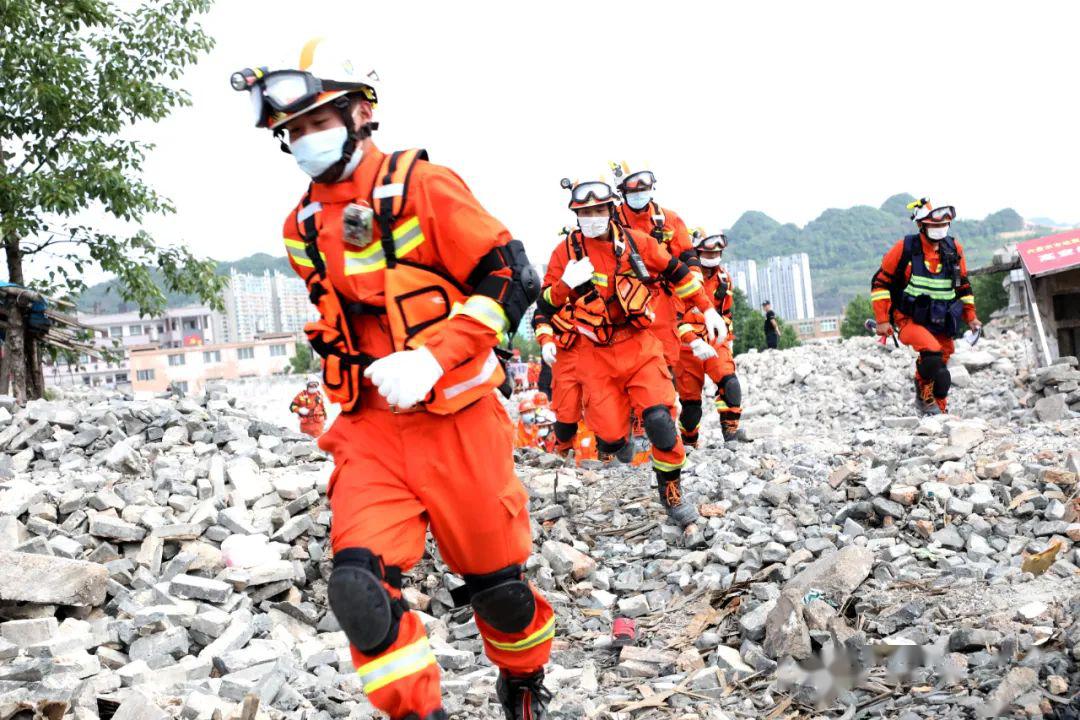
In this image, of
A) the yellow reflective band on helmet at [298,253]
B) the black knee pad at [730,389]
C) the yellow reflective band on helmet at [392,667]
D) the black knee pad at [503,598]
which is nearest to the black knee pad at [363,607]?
the yellow reflective band on helmet at [392,667]

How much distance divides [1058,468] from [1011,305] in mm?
20844


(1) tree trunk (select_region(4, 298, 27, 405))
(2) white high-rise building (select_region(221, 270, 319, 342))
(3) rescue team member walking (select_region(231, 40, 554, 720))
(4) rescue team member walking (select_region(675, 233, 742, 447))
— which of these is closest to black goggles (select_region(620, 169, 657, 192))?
(4) rescue team member walking (select_region(675, 233, 742, 447))

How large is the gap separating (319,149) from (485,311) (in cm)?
79

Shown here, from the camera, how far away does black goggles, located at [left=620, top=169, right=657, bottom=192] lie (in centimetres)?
905

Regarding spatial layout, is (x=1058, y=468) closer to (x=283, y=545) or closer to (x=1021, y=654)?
(x=1021, y=654)

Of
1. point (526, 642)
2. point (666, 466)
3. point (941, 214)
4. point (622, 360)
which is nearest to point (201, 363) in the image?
point (941, 214)

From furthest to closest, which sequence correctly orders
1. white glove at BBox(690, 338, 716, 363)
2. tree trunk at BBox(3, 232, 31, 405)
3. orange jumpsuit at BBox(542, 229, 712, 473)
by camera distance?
tree trunk at BBox(3, 232, 31, 405) → white glove at BBox(690, 338, 716, 363) → orange jumpsuit at BBox(542, 229, 712, 473)

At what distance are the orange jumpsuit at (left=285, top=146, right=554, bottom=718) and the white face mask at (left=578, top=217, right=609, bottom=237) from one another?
3.72m

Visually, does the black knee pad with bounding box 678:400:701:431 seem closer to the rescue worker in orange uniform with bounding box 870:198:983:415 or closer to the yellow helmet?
the rescue worker in orange uniform with bounding box 870:198:983:415

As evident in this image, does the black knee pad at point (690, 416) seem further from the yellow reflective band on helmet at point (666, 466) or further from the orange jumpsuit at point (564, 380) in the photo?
the yellow reflective band on helmet at point (666, 466)

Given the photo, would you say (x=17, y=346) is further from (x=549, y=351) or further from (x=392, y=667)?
(x=392, y=667)

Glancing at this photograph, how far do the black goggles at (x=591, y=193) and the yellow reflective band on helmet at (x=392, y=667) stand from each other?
15.0ft

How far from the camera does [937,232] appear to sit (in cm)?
963

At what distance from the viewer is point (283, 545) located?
5812mm
